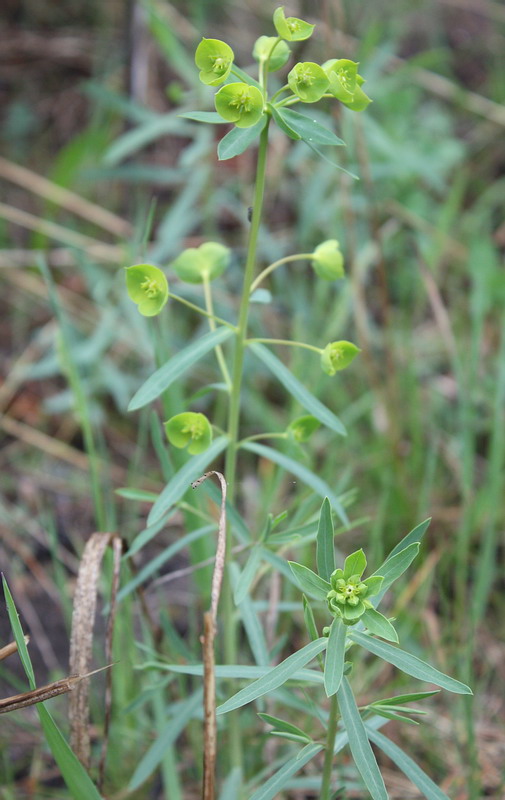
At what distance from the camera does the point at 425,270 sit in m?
1.92

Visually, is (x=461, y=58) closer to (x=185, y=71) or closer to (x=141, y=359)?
(x=185, y=71)

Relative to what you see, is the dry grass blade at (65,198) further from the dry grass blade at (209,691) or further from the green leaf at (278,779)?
the green leaf at (278,779)

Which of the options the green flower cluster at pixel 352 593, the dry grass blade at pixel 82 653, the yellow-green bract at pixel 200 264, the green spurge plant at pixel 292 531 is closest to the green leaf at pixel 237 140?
the green spurge plant at pixel 292 531

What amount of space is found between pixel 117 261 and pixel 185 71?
1.98 feet

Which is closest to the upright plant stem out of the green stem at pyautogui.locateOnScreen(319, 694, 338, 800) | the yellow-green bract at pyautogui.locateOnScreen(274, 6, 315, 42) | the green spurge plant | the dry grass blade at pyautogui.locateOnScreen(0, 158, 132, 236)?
the green spurge plant

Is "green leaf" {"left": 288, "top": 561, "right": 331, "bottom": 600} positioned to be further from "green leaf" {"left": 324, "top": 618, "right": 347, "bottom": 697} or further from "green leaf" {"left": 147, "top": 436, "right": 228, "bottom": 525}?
"green leaf" {"left": 147, "top": 436, "right": 228, "bottom": 525}

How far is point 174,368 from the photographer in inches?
41.0

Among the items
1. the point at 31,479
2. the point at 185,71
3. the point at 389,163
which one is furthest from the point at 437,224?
the point at 31,479

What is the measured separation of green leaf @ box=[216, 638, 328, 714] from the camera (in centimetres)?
84

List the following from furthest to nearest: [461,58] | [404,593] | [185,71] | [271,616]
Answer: [461,58] → [185,71] → [404,593] → [271,616]

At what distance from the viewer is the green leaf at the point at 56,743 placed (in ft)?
3.01

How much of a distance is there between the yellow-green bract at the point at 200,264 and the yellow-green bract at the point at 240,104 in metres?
0.30

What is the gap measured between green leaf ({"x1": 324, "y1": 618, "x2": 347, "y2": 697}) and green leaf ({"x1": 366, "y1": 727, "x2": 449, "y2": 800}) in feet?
0.60

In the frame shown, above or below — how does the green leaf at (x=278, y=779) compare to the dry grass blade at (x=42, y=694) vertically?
below
